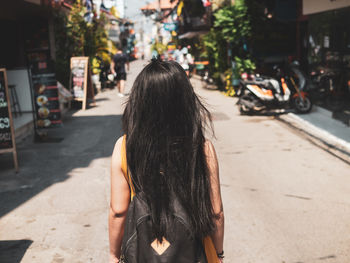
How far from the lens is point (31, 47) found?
605 inches

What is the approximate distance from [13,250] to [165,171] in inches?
123

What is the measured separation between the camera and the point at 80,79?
48.7ft

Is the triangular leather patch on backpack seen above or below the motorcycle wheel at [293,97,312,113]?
above

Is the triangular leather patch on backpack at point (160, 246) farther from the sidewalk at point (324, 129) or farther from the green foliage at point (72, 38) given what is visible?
the green foliage at point (72, 38)

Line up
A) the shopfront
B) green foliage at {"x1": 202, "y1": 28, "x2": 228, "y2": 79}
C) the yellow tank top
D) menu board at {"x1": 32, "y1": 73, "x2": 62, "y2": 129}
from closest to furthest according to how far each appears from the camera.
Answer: the yellow tank top
menu board at {"x1": 32, "y1": 73, "x2": 62, "y2": 129}
the shopfront
green foliage at {"x1": 202, "y1": 28, "x2": 228, "y2": 79}

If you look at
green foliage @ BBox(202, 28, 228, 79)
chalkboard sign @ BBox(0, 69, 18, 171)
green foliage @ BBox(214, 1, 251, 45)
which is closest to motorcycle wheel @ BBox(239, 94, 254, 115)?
green foliage @ BBox(214, 1, 251, 45)

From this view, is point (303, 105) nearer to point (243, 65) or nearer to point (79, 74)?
point (243, 65)

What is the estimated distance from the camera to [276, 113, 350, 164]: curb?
791 cm

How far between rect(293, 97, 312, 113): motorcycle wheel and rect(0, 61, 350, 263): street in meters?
2.05

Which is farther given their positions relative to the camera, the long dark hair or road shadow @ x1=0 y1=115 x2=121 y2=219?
road shadow @ x1=0 y1=115 x2=121 y2=219

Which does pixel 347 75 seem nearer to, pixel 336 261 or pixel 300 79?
pixel 300 79

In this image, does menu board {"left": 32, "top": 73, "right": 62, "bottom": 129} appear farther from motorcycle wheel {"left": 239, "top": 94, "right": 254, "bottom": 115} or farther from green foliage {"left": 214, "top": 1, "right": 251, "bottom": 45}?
green foliage {"left": 214, "top": 1, "right": 251, "bottom": 45}

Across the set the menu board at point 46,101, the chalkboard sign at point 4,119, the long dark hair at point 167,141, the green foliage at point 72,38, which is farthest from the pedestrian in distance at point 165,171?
the green foliage at point 72,38

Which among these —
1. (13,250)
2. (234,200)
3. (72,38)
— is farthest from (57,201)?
(72,38)
